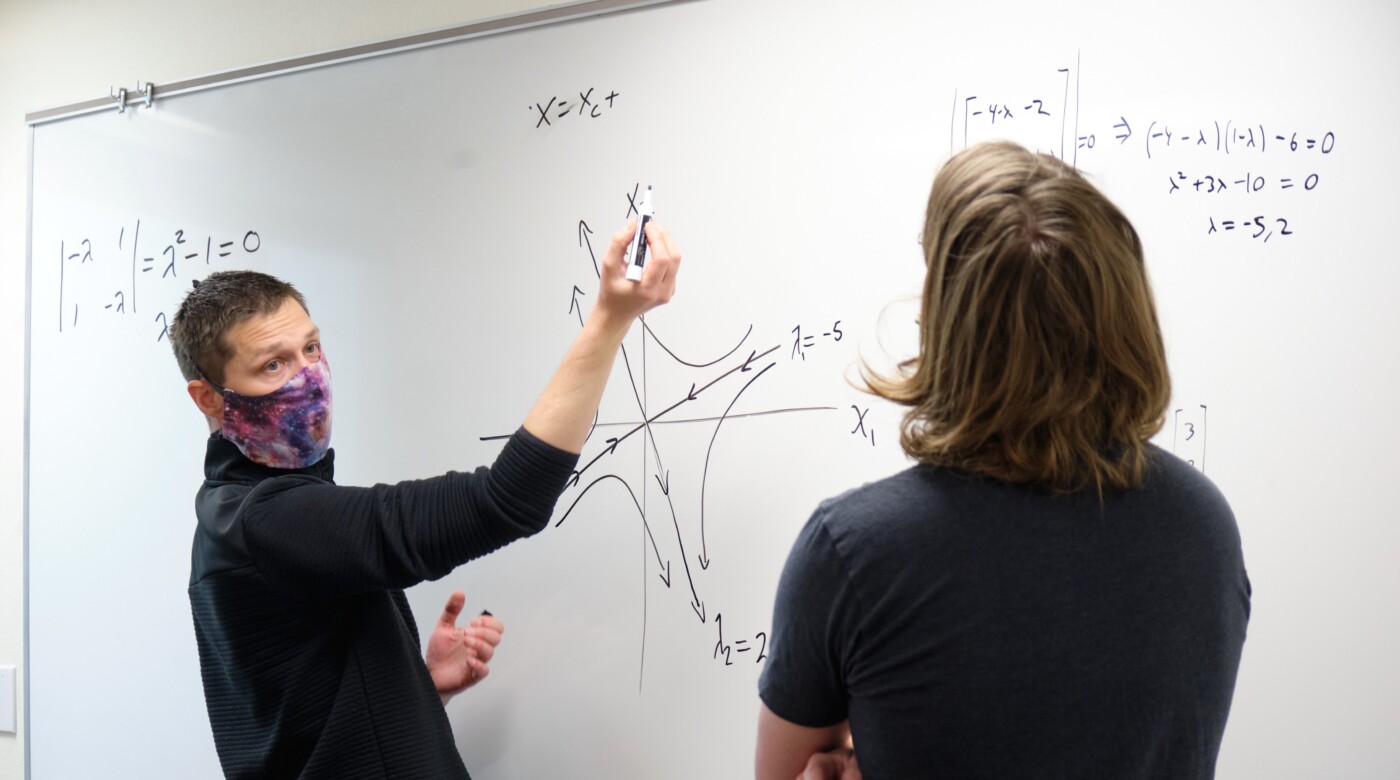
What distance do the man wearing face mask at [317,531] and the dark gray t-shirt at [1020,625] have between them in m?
0.37

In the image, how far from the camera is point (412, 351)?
1.36 meters

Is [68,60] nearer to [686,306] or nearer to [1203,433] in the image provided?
[686,306]

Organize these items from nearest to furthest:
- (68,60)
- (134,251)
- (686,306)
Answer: (686,306)
(134,251)
(68,60)

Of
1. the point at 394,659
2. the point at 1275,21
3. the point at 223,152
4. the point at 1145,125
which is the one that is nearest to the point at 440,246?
the point at 223,152

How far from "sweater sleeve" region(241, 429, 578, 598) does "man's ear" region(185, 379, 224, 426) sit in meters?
0.21

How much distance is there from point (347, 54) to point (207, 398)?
622mm

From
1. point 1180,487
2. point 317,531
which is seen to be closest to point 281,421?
point 317,531

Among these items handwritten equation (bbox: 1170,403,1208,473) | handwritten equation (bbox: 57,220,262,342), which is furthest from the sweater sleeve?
handwritten equation (bbox: 57,220,262,342)

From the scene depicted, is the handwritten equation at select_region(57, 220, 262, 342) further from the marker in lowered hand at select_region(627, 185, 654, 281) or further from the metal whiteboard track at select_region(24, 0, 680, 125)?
the marker in lowered hand at select_region(627, 185, 654, 281)

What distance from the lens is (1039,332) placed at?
600 mm

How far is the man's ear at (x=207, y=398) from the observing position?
1.07 metres

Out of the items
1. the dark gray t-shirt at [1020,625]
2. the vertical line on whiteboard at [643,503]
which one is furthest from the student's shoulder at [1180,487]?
the vertical line on whiteboard at [643,503]

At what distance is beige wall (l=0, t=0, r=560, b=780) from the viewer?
1539mm

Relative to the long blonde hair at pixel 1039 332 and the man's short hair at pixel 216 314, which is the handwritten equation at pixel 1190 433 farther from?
the man's short hair at pixel 216 314
